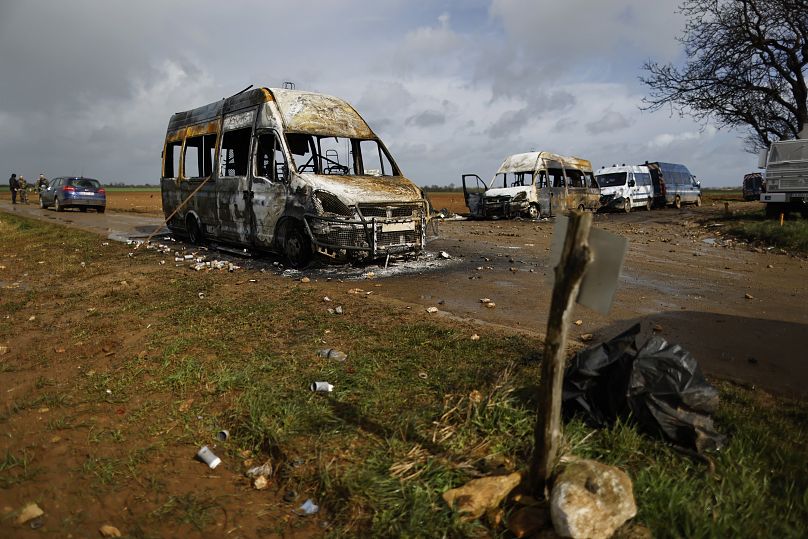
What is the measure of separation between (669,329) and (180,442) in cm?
465

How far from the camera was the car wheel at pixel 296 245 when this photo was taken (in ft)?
27.1

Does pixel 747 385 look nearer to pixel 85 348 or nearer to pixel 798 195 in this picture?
pixel 85 348

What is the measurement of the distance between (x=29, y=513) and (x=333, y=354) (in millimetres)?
2262

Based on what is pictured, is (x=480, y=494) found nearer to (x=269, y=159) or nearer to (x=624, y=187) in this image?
(x=269, y=159)

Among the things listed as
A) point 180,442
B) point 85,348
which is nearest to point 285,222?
point 85,348

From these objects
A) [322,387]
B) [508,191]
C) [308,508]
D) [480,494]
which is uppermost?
[508,191]

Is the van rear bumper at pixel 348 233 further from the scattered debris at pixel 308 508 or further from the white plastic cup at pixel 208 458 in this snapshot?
the scattered debris at pixel 308 508

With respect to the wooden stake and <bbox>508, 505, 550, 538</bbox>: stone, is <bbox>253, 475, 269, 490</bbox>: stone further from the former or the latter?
the wooden stake

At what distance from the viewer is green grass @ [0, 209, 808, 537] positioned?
8.27ft

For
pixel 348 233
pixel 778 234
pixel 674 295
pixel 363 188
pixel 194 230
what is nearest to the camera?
pixel 674 295

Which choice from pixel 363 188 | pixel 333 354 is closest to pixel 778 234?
pixel 363 188

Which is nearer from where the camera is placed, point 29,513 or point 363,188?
point 29,513

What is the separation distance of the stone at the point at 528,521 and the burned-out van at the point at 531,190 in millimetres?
16045

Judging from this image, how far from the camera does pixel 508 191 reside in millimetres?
18984
